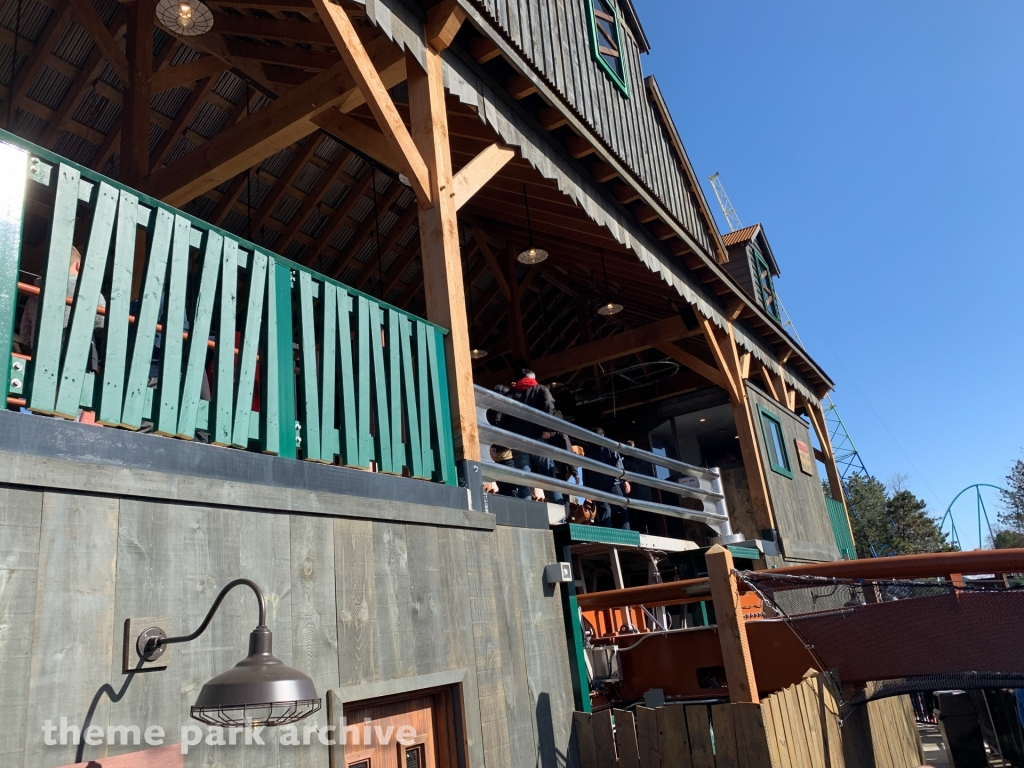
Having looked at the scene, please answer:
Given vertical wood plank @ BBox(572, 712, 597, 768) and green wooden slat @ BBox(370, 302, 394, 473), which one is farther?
vertical wood plank @ BBox(572, 712, 597, 768)

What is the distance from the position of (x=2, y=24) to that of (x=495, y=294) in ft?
27.3

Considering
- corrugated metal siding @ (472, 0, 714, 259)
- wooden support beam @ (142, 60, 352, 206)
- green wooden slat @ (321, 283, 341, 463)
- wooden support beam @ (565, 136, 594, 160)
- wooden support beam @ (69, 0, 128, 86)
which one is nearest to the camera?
green wooden slat @ (321, 283, 341, 463)

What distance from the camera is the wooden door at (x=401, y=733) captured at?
3.87 m

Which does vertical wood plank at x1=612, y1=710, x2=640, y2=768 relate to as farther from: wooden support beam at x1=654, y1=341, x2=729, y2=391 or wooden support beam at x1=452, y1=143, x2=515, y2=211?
wooden support beam at x1=654, y1=341, x2=729, y2=391

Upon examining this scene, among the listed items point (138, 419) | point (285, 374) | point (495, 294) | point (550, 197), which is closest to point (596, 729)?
point (285, 374)

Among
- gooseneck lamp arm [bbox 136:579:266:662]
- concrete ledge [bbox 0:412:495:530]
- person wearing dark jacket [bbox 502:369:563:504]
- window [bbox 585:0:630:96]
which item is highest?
window [bbox 585:0:630:96]

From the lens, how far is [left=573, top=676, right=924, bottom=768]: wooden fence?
15.4ft

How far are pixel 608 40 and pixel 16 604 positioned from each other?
10.3 meters

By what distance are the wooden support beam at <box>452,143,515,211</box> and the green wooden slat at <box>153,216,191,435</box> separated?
231 cm

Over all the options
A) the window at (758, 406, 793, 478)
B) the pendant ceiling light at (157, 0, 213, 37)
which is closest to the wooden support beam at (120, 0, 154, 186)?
the pendant ceiling light at (157, 0, 213, 37)

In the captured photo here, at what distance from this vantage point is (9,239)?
303 centimetres

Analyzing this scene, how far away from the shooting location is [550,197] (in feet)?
31.8

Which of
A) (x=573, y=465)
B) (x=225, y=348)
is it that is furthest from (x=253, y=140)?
(x=573, y=465)

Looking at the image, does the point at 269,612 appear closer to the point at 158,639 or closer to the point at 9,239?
the point at 158,639
